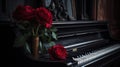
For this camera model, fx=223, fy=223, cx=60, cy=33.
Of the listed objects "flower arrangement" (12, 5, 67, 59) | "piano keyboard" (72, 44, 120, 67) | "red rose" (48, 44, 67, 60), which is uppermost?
"flower arrangement" (12, 5, 67, 59)

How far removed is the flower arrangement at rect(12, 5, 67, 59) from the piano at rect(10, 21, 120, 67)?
9 cm

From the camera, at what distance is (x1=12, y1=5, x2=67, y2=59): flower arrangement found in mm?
1332

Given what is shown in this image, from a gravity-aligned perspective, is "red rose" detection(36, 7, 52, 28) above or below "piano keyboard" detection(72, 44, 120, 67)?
above

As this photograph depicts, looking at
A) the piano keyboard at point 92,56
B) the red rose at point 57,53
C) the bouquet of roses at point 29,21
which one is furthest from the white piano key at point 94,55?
the bouquet of roses at point 29,21

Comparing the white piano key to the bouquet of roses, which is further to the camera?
the white piano key

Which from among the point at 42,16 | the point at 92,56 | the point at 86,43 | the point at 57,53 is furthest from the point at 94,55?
the point at 42,16

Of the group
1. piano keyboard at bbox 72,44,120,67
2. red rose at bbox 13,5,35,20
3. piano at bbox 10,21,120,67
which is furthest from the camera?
piano at bbox 10,21,120,67

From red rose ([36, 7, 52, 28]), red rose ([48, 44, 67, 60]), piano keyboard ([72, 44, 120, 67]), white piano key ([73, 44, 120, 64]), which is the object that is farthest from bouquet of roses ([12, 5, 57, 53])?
white piano key ([73, 44, 120, 64])

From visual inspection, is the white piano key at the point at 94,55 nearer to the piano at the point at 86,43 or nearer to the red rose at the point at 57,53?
the piano at the point at 86,43

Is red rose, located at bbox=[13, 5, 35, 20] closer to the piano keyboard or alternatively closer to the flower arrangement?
the flower arrangement

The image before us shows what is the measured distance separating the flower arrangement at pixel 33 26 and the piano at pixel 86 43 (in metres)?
0.09

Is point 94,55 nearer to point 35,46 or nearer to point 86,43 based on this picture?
point 86,43

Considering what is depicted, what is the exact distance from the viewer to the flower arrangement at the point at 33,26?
1.33 meters

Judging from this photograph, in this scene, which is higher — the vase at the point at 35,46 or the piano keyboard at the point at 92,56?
the vase at the point at 35,46
